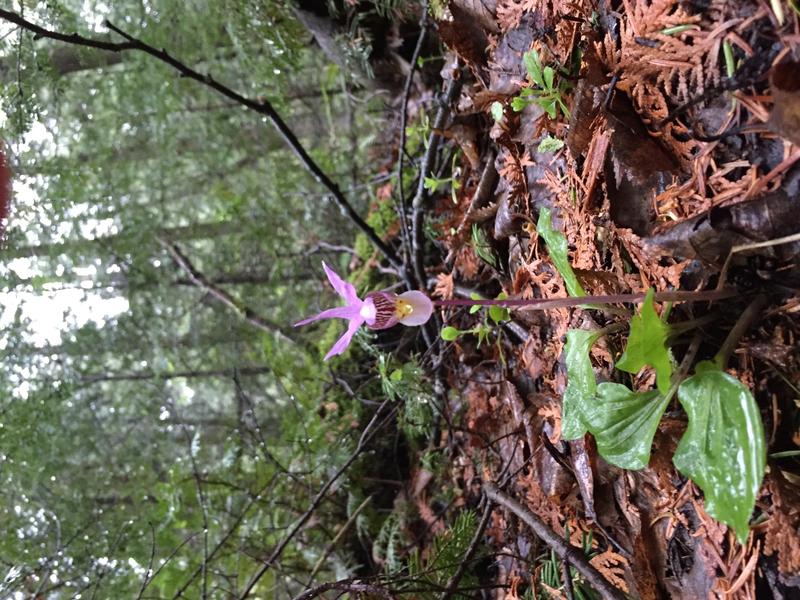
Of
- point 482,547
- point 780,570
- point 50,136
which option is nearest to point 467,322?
point 482,547

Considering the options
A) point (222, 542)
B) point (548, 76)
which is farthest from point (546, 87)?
point (222, 542)

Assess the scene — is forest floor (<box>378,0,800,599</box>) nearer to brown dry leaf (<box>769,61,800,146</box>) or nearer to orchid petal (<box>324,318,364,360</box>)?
brown dry leaf (<box>769,61,800,146</box>)

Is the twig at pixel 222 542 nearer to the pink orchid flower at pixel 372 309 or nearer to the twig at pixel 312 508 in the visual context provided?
the twig at pixel 312 508

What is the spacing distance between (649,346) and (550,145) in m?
0.50

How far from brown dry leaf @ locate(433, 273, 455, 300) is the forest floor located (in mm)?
60

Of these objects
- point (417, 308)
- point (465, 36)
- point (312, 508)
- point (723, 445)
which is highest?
point (465, 36)

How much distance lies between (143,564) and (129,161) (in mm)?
1996

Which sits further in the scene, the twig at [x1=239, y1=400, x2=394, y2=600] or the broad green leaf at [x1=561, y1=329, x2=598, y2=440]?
the twig at [x1=239, y1=400, x2=394, y2=600]

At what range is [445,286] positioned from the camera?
5.05ft

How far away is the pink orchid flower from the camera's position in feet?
2.94

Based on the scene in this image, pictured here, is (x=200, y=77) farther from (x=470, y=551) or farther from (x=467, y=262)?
(x=470, y=551)

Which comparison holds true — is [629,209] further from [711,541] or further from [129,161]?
[129,161]

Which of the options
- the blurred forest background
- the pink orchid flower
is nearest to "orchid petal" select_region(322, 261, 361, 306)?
the pink orchid flower

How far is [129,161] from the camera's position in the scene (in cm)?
295
